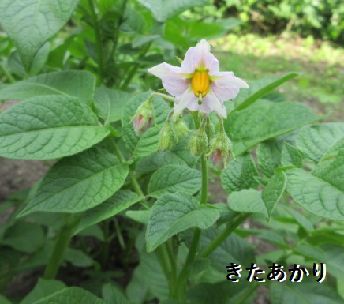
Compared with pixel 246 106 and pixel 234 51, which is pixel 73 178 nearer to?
pixel 246 106

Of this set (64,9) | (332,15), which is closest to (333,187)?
(64,9)

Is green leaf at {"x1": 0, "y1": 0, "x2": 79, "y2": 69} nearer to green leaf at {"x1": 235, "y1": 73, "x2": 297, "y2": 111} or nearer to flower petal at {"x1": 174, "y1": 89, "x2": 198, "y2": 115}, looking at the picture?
flower petal at {"x1": 174, "y1": 89, "x2": 198, "y2": 115}

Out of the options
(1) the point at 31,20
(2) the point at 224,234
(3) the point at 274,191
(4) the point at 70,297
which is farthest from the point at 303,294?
(1) the point at 31,20

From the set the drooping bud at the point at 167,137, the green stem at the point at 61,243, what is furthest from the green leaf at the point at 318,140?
the green stem at the point at 61,243

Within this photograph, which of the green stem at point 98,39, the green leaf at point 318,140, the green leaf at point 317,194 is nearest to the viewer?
the green leaf at point 317,194

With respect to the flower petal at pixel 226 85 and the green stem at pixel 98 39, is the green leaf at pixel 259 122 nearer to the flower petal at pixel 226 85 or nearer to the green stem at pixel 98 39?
the flower petal at pixel 226 85


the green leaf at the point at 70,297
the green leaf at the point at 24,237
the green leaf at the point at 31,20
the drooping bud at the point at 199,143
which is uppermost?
the green leaf at the point at 31,20
